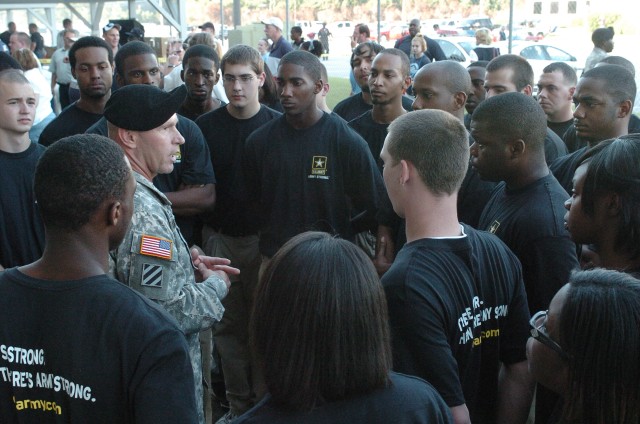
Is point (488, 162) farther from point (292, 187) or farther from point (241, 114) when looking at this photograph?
point (241, 114)

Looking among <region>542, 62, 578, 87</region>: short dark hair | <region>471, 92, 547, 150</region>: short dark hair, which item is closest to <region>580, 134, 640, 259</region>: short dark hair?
<region>471, 92, 547, 150</region>: short dark hair

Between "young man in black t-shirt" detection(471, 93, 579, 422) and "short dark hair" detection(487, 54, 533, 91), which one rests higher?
"short dark hair" detection(487, 54, 533, 91)

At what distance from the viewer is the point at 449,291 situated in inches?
98.4

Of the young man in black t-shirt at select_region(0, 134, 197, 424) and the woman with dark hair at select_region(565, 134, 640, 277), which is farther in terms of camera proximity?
the woman with dark hair at select_region(565, 134, 640, 277)

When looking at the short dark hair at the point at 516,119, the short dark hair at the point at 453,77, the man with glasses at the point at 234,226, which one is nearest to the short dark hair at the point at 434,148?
the short dark hair at the point at 516,119

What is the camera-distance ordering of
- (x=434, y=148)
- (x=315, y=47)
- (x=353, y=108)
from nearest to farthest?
(x=434, y=148) → (x=353, y=108) → (x=315, y=47)

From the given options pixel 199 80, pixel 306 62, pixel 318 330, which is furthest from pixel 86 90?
pixel 318 330

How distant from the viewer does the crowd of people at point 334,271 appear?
5.82 ft

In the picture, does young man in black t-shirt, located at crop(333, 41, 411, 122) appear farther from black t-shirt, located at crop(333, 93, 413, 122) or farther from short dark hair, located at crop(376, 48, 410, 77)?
short dark hair, located at crop(376, 48, 410, 77)

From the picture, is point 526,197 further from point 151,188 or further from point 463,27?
point 463,27

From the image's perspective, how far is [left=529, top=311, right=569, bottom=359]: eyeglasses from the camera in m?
1.91

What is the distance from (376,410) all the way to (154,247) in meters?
1.33

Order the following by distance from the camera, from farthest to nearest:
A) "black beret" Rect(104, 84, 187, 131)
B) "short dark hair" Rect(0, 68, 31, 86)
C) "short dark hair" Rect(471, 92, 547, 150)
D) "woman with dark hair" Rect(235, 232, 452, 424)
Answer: "short dark hair" Rect(0, 68, 31, 86), "short dark hair" Rect(471, 92, 547, 150), "black beret" Rect(104, 84, 187, 131), "woman with dark hair" Rect(235, 232, 452, 424)

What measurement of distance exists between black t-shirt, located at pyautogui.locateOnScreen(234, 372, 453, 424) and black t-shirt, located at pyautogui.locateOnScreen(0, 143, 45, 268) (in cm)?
275
